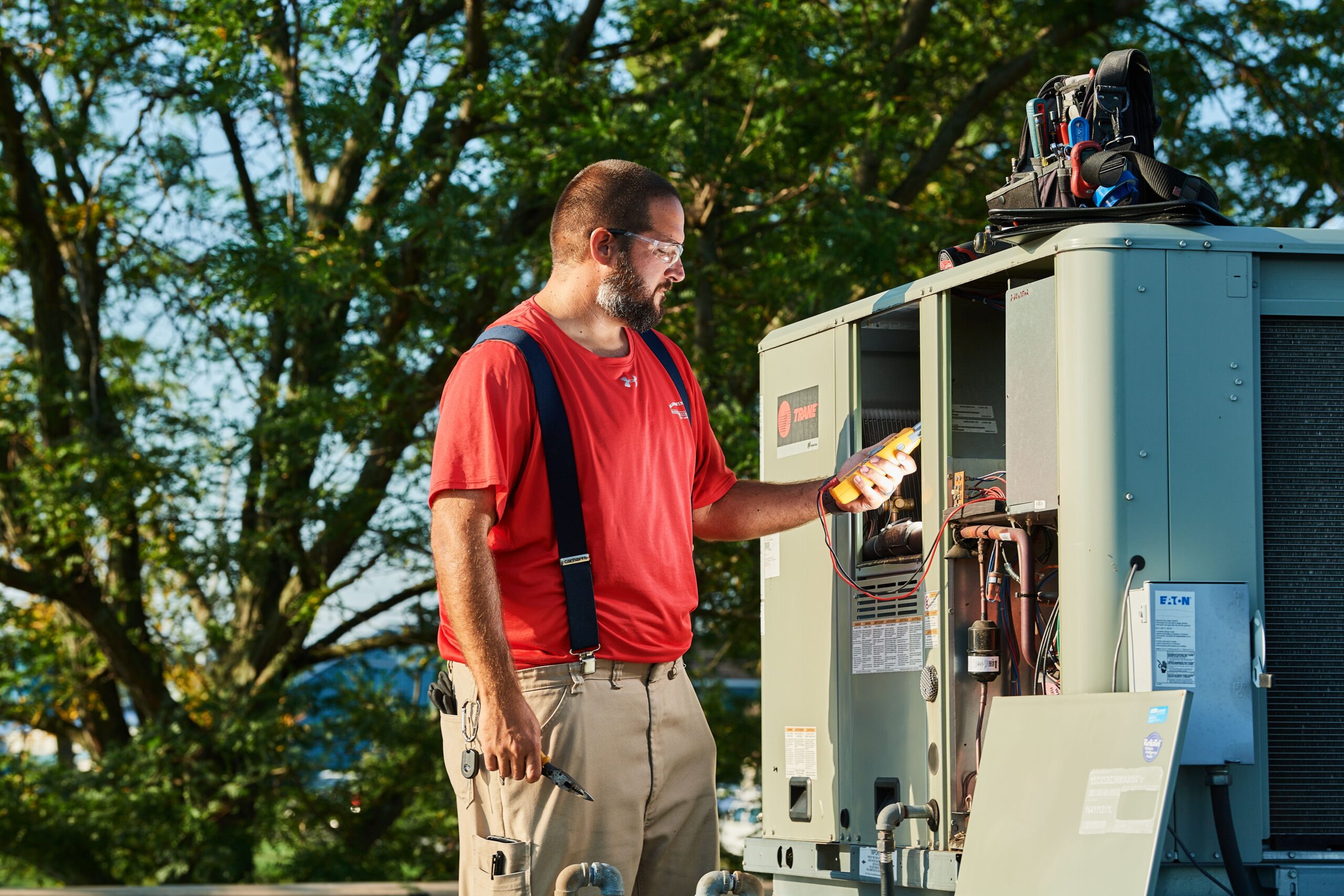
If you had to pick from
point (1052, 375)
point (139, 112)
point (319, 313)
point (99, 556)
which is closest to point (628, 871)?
point (1052, 375)

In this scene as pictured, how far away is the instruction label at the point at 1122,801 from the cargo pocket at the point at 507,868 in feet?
3.81

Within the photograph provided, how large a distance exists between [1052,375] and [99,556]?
810cm

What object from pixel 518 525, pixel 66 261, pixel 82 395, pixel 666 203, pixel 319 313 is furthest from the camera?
pixel 66 261

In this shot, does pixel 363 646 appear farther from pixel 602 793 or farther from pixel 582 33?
pixel 602 793

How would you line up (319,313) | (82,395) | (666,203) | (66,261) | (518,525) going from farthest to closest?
(66,261)
(82,395)
(319,313)
(666,203)
(518,525)

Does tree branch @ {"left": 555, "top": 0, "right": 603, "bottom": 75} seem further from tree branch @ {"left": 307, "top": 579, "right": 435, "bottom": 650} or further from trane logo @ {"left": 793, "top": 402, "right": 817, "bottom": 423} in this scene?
trane logo @ {"left": 793, "top": 402, "right": 817, "bottom": 423}

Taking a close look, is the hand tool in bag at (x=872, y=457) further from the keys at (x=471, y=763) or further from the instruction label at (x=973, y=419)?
the keys at (x=471, y=763)

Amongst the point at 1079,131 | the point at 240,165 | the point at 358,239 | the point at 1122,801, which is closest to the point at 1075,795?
the point at 1122,801

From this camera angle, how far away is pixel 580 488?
3.24 meters

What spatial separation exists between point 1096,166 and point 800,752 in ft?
6.48

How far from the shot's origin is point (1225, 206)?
9242 mm

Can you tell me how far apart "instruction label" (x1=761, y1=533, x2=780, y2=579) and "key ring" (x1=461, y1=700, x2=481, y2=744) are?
1.58 m

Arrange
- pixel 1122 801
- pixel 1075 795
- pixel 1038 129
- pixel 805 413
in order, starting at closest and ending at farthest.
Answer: pixel 1122 801, pixel 1075 795, pixel 1038 129, pixel 805 413

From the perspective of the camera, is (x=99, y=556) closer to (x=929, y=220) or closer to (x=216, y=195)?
(x=216, y=195)
